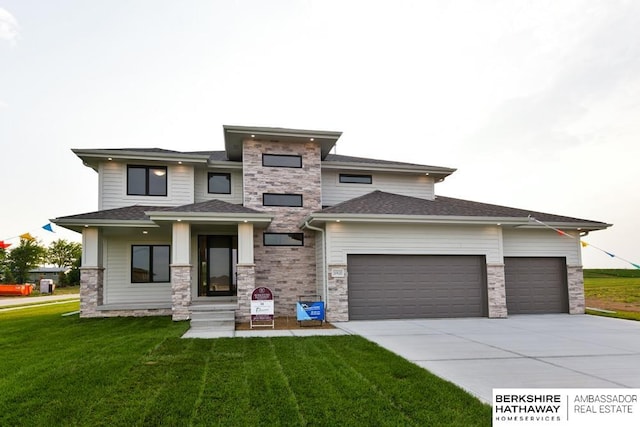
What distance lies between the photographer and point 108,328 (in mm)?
10641

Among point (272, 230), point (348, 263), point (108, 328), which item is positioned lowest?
point (108, 328)

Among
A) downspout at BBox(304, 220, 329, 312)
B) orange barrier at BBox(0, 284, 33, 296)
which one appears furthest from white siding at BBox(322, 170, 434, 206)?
orange barrier at BBox(0, 284, 33, 296)

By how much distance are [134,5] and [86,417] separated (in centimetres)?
1385

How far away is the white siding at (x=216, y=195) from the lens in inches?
598

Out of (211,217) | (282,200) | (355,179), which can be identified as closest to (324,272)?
(282,200)

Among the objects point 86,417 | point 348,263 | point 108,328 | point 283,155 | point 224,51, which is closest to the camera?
point 86,417

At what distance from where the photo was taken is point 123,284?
14.2 metres

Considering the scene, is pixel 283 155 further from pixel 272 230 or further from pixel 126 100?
pixel 126 100

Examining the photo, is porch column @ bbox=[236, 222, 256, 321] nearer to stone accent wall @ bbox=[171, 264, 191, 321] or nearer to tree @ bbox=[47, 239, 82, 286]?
stone accent wall @ bbox=[171, 264, 191, 321]

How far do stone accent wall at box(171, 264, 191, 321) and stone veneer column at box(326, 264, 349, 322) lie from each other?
4.31m

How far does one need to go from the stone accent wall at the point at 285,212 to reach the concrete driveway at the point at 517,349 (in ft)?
9.10

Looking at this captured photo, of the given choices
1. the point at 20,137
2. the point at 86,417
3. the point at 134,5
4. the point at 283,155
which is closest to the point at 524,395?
the point at 86,417

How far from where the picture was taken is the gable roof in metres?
12.0

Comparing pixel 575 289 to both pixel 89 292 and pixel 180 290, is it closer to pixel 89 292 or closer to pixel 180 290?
pixel 180 290
